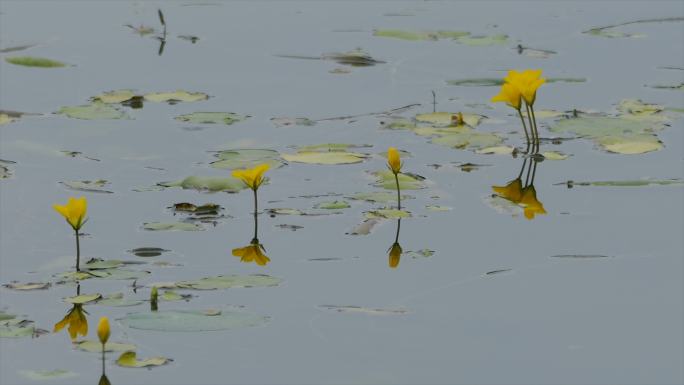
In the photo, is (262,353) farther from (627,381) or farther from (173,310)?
(627,381)

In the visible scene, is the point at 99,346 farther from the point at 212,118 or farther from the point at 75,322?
the point at 212,118

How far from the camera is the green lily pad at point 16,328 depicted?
2604mm

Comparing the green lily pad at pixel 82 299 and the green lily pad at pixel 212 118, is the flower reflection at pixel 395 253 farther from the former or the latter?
the green lily pad at pixel 212 118

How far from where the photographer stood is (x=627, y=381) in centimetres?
249

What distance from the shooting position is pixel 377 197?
355 cm

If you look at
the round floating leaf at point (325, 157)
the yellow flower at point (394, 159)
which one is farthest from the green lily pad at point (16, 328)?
the round floating leaf at point (325, 157)

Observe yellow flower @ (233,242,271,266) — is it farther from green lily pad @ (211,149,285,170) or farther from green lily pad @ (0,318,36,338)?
green lily pad @ (211,149,285,170)

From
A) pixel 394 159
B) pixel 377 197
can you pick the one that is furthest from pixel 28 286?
pixel 377 197

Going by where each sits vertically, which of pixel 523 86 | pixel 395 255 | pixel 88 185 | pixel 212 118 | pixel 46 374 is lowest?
pixel 46 374

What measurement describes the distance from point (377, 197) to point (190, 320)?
98 cm

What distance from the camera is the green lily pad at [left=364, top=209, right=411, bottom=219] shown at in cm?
340

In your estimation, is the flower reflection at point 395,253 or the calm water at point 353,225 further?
the flower reflection at point 395,253

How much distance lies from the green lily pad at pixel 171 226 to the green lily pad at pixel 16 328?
643mm

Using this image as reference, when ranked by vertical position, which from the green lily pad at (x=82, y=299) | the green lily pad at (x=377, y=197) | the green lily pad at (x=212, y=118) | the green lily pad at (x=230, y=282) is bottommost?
the green lily pad at (x=82, y=299)
